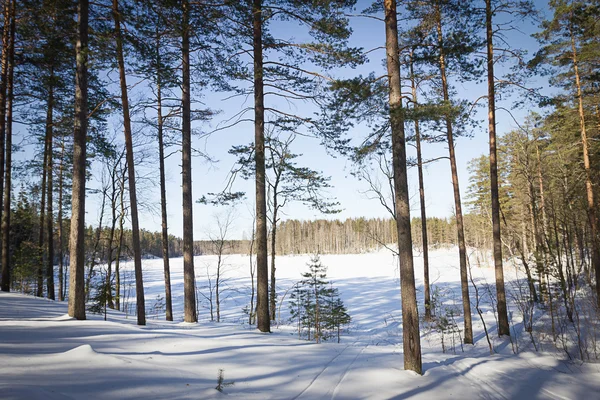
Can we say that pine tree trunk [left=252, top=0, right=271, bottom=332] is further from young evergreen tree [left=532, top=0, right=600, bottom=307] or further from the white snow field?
young evergreen tree [left=532, top=0, right=600, bottom=307]

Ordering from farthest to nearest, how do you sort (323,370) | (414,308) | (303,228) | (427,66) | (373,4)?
(303,228) → (427,66) → (373,4) → (414,308) → (323,370)

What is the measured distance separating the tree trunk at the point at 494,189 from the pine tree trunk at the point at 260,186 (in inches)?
270

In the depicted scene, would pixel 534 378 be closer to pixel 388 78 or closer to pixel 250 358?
pixel 250 358

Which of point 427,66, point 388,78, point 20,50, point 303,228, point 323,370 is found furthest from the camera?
point 303,228

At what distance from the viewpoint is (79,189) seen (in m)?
6.73

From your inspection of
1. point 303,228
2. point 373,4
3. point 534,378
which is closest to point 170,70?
point 373,4

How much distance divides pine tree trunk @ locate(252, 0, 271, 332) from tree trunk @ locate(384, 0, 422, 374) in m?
3.68

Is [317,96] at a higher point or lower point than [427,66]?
lower

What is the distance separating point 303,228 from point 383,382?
9035 cm

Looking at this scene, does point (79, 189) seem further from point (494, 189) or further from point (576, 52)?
point (576, 52)

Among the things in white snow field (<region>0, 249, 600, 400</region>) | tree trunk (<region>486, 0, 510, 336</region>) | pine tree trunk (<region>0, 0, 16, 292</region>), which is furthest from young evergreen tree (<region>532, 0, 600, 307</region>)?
pine tree trunk (<region>0, 0, 16, 292</region>)

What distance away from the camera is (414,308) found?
5070 millimetres

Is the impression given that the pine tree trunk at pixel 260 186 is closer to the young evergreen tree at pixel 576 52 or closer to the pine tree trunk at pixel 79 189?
the pine tree trunk at pixel 79 189

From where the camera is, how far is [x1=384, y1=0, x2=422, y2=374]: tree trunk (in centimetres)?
497
